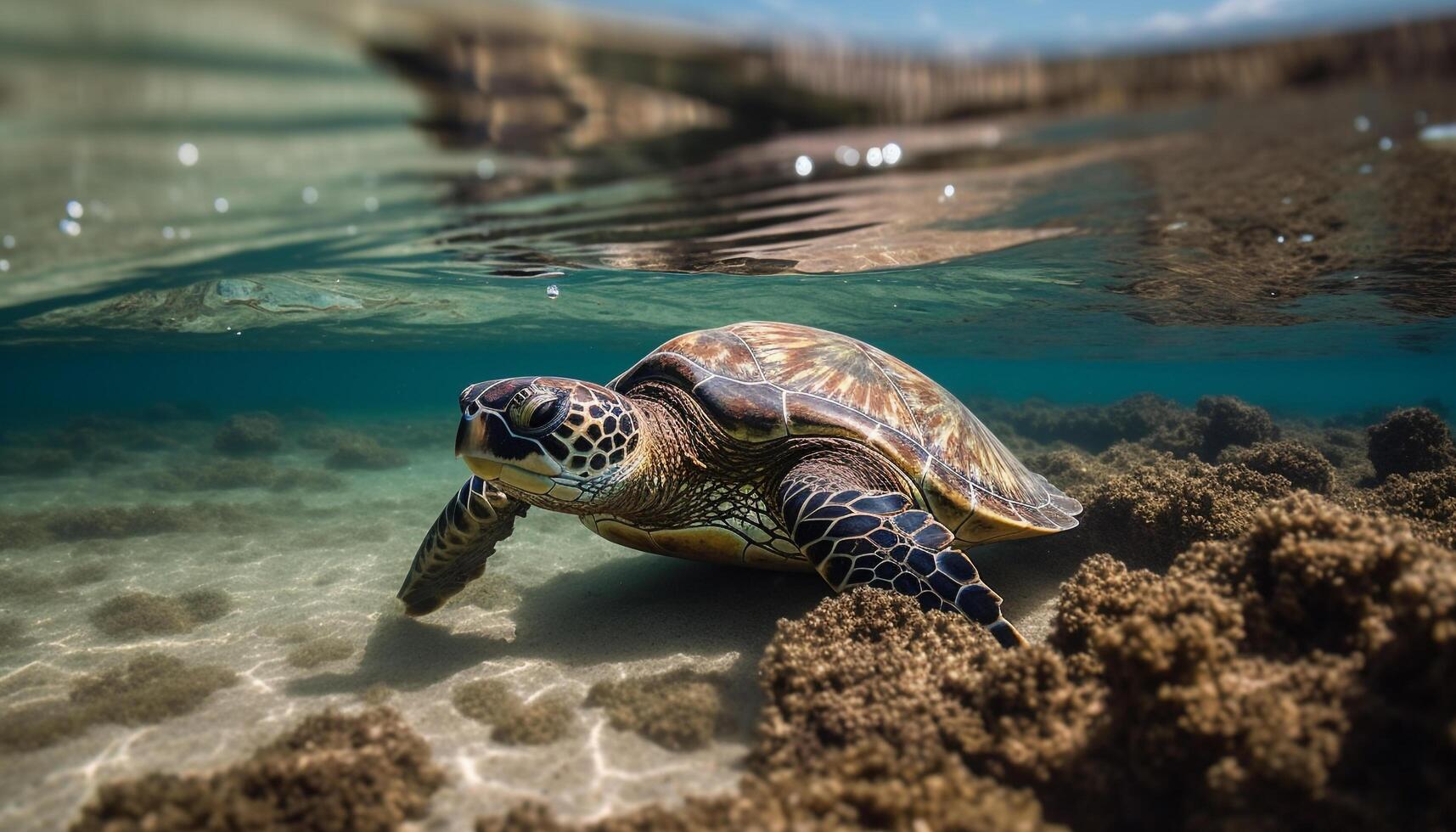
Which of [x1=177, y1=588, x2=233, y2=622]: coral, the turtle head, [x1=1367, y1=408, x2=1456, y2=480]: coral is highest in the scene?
the turtle head

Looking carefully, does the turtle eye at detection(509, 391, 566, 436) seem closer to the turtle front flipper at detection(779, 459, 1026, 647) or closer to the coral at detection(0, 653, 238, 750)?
the turtle front flipper at detection(779, 459, 1026, 647)

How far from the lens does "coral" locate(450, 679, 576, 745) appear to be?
3320 millimetres

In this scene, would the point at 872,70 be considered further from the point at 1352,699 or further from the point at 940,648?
the point at 1352,699

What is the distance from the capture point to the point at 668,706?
3.42 meters

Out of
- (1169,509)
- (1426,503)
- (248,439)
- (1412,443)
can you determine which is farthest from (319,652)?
(248,439)

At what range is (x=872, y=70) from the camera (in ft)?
16.2

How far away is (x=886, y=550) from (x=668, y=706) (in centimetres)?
148

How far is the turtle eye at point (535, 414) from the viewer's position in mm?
3967

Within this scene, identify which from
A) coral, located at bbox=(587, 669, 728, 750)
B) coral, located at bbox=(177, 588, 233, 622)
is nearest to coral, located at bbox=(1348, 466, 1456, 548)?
coral, located at bbox=(587, 669, 728, 750)

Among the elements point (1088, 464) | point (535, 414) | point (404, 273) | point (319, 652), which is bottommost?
point (1088, 464)

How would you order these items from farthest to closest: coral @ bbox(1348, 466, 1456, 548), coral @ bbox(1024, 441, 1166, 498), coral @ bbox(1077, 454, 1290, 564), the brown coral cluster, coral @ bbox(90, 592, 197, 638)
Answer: coral @ bbox(1024, 441, 1166, 498)
coral @ bbox(90, 592, 197, 638)
coral @ bbox(1077, 454, 1290, 564)
coral @ bbox(1348, 466, 1456, 548)
the brown coral cluster

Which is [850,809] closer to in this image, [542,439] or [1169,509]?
[542,439]

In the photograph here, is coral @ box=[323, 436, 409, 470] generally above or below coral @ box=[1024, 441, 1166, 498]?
below

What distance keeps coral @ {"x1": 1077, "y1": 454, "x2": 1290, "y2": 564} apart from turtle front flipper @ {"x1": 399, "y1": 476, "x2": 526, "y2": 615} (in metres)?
5.21
